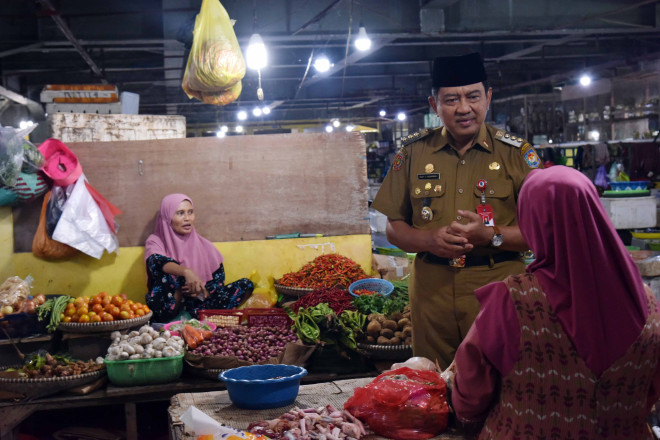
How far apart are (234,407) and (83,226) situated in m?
3.35

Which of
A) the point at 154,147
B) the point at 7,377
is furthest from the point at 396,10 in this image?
the point at 7,377

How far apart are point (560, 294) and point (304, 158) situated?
4849mm

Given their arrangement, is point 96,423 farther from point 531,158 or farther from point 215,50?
point 531,158

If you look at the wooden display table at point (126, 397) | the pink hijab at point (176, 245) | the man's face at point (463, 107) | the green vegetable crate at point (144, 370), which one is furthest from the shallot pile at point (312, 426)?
the pink hijab at point (176, 245)

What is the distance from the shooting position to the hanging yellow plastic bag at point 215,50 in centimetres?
592

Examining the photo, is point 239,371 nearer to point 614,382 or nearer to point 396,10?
point 614,382

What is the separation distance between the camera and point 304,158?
6594mm

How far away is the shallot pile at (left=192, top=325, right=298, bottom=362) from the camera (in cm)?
463

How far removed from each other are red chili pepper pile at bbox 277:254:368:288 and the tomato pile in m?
1.42

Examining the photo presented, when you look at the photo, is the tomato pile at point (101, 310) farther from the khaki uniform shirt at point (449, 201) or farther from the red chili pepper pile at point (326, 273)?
the khaki uniform shirt at point (449, 201)

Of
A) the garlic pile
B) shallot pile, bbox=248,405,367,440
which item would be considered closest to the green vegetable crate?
the garlic pile

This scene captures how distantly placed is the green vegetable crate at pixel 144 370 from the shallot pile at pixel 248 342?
214 millimetres

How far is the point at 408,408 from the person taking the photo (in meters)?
2.48

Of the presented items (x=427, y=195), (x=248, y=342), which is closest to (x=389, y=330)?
(x=248, y=342)
